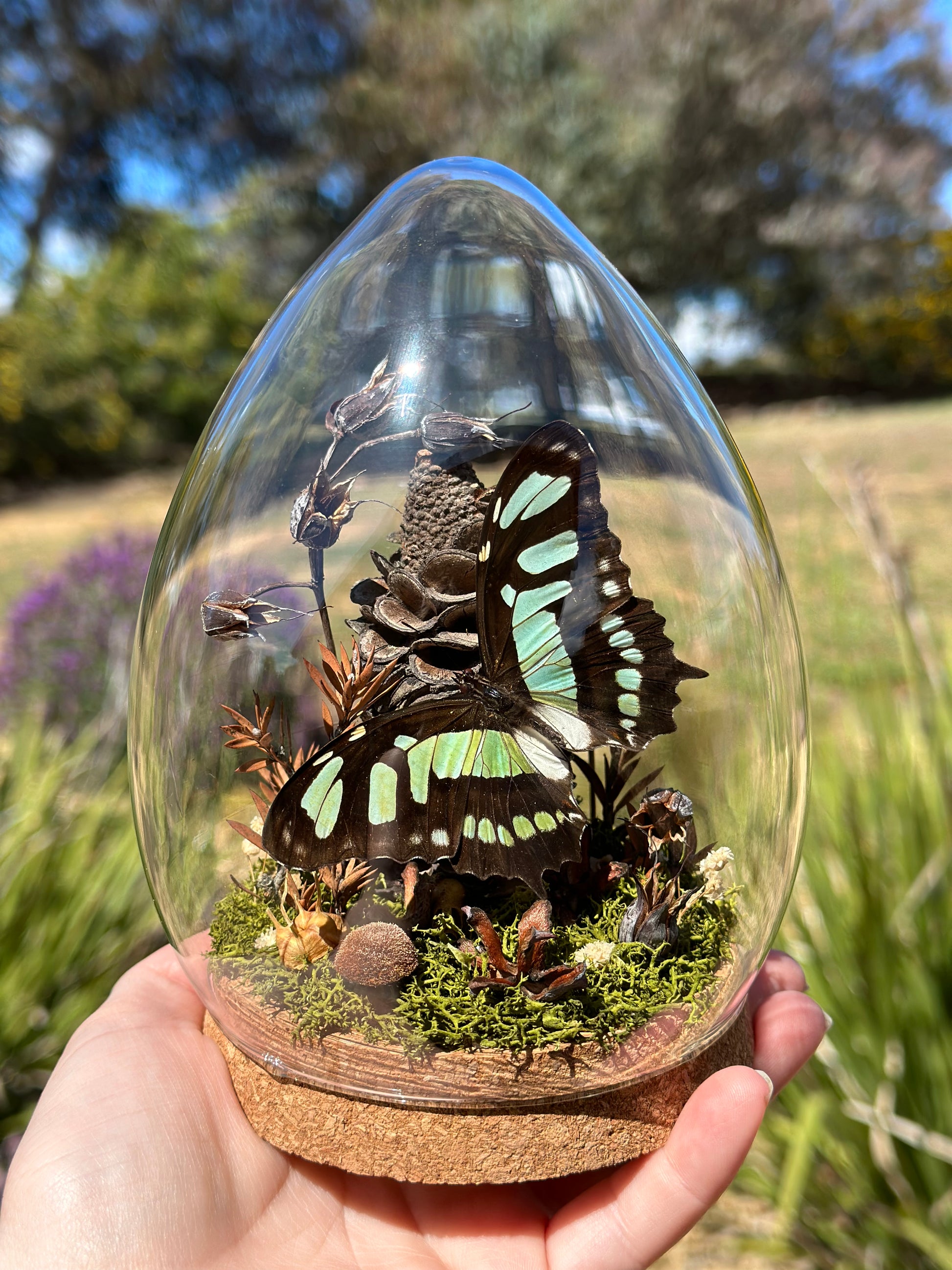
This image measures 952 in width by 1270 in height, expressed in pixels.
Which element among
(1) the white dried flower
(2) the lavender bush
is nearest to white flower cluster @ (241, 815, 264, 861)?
(1) the white dried flower

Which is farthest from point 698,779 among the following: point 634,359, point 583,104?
point 583,104

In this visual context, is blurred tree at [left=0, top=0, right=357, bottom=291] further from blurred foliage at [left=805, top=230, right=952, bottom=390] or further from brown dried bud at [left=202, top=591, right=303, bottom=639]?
brown dried bud at [left=202, top=591, right=303, bottom=639]

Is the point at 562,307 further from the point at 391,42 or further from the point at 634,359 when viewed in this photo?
the point at 391,42

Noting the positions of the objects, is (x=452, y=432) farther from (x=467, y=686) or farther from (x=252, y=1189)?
(x=252, y=1189)

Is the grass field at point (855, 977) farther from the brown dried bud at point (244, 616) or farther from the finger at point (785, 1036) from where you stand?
the brown dried bud at point (244, 616)

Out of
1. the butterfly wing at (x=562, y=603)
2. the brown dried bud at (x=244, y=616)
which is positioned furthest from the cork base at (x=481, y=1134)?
the brown dried bud at (x=244, y=616)

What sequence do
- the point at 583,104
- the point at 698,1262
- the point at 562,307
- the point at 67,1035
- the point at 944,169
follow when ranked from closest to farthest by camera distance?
the point at 562,307
the point at 67,1035
the point at 698,1262
the point at 583,104
the point at 944,169

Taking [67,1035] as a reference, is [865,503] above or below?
above
